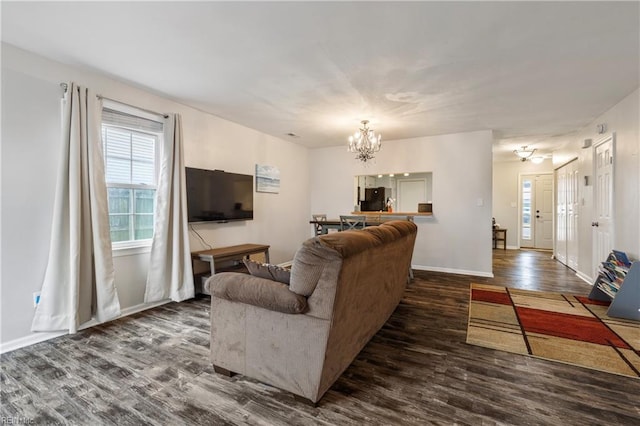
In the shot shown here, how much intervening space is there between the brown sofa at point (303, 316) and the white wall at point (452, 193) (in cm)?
361

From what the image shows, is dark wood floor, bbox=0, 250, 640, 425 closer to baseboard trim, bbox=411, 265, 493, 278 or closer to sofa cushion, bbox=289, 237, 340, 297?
sofa cushion, bbox=289, 237, 340, 297

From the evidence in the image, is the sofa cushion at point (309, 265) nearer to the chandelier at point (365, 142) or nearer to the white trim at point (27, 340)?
the white trim at point (27, 340)

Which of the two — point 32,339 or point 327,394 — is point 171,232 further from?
point 327,394

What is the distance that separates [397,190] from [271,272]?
5.99m

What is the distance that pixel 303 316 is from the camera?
1.66 metres

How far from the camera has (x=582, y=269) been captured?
4.79 m

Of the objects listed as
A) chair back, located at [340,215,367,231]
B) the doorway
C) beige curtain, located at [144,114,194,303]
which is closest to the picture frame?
chair back, located at [340,215,367,231]

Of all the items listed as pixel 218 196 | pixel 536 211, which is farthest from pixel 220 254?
pixel 536 211

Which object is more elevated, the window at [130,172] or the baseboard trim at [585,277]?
the window at [130,172]

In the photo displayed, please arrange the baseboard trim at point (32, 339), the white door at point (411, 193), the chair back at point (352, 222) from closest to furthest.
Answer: the baseboard trim at point (32, 339) → the chair back at point (352, 222) → the white door at point (411, 193)

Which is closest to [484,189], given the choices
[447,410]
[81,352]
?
[447,410]

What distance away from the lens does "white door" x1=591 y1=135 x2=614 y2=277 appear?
12.2ft

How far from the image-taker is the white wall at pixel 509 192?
26.1ft

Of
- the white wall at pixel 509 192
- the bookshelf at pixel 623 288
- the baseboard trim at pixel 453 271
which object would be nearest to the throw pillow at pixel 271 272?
the bookshelf at pixel 623 288
